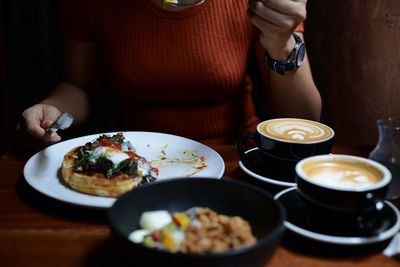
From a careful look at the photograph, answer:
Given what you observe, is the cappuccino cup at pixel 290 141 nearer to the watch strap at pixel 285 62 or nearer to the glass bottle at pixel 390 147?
the glass bottle at pixel 390 147

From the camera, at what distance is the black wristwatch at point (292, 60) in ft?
4.35

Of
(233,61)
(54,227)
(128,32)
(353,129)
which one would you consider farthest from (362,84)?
(54,227)

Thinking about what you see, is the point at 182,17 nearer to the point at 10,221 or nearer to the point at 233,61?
the point at 233,61

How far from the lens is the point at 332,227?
778 mm

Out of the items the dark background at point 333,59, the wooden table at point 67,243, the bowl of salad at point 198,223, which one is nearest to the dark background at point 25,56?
the dark background at point 333,59

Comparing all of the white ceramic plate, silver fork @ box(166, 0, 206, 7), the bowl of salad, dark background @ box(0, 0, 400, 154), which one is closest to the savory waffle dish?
the white ceramic plate

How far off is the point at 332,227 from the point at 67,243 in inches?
16.9

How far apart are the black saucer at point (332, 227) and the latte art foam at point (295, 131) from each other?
182mm

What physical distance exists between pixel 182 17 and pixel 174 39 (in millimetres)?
69

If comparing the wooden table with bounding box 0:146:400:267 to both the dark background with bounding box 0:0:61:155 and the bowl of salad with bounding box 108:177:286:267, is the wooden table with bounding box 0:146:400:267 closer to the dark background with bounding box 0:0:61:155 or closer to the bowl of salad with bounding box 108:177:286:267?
the bowl of salad with bounding box 108:177:286:267

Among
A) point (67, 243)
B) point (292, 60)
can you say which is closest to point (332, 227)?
point (67, 243)

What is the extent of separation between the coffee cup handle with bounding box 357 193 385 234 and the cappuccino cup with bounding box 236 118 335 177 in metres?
0.22

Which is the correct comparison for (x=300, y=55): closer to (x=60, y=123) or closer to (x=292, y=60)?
(x=292, y=60)

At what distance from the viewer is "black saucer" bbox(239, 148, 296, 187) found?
97 centimetres
